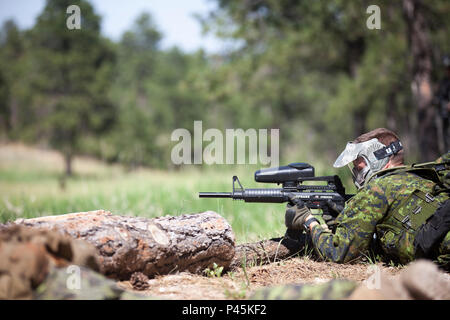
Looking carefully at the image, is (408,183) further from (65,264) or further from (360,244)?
(65,264)

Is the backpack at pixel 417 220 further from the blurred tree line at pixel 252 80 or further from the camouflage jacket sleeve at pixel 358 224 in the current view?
the blurred tree line at pixel 252 80

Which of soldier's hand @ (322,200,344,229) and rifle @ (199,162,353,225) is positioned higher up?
rifle @ (199,162,353,225)

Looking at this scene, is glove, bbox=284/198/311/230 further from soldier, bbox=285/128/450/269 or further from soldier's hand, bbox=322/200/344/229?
soldier's hand, bbox=322/200/344/229

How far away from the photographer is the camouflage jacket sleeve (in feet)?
12.1

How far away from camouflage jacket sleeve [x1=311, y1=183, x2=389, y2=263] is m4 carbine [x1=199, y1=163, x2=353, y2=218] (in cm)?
45

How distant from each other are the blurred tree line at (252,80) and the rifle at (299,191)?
5835 mm

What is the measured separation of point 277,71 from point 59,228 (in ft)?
52.3

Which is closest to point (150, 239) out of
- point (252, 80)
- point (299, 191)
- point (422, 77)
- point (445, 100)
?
point (299, 191)

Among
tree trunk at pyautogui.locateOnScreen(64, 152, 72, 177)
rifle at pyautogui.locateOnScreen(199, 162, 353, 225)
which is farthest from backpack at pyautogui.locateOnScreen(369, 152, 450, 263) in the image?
tree trunk at pyautogui.locateOnScreen(64, 152, 72, 177)

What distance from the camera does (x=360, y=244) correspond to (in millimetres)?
3727

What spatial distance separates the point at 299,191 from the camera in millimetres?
4332

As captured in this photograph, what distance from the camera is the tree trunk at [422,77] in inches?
366

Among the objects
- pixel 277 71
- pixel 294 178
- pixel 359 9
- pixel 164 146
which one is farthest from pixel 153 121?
pixel 294 178

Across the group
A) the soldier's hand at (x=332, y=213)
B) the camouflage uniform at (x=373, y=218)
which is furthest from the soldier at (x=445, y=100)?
the camouflage uniform at (x=373, y=218)
